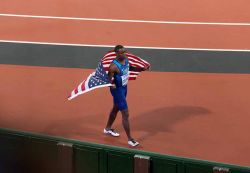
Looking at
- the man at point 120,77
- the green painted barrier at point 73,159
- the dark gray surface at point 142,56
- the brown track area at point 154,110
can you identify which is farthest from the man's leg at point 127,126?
the dark gray surface at point 142,56

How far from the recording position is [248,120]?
9.46m

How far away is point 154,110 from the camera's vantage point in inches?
392

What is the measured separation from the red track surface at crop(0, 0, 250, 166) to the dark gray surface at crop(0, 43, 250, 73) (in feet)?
0.86

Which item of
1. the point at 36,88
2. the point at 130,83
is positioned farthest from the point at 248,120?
the point at 36,88

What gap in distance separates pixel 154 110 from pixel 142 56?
1969 mm

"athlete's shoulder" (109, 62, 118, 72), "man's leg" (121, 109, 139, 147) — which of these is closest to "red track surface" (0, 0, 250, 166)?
"man's leg" (121, 109, 139, 147)

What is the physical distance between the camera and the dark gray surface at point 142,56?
11234 mm

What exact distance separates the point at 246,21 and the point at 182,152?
5076 mm

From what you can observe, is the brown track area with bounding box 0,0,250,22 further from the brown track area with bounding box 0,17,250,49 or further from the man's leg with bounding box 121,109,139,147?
the man's leg with bounding box 121,109,139,147

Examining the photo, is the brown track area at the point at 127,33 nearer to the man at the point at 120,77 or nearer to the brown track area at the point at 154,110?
the brown track area at the point at 154,110

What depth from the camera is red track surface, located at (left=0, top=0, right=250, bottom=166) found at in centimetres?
909

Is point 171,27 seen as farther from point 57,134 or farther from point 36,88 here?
point 57,134

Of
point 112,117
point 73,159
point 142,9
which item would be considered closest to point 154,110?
point 112,117

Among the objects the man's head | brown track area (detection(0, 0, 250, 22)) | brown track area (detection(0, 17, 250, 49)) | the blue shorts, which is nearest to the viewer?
the man's head
